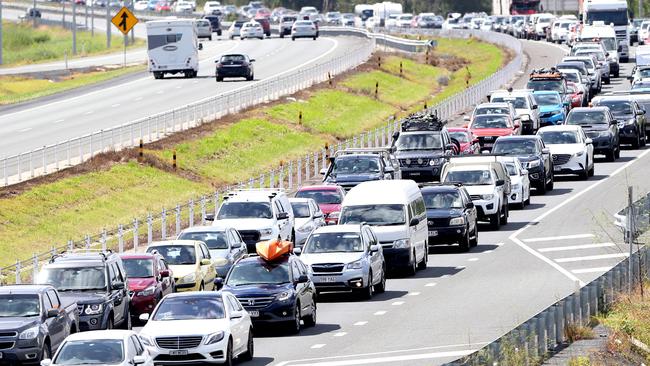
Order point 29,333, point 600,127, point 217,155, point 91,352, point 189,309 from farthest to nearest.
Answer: point 217,155
point 600,127
point 189,309
point 29,333
point 91,352

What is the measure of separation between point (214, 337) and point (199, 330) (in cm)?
27

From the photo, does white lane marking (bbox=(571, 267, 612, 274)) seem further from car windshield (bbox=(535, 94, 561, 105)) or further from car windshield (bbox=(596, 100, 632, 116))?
car windshield (bbox=(535, 94, 561, 105))

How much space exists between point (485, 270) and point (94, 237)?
12453 millimetres

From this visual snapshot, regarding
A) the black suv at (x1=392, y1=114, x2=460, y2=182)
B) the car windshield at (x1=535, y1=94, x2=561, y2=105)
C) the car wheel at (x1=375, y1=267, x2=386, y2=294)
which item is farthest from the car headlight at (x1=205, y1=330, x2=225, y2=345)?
the car windshield at (x1=535, y1=94, x2=561, y2=105)

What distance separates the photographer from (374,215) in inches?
1608

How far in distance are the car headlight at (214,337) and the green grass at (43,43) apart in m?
113

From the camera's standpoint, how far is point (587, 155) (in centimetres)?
5938

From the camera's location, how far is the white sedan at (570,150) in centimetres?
5912

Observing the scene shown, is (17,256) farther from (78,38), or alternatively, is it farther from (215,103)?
(78,38)

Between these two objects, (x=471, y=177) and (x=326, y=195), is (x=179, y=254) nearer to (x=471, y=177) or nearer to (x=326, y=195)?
(x=326, y=195)

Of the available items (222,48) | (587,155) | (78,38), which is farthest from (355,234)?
(78,38)

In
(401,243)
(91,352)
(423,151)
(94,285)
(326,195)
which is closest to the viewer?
(91,352)

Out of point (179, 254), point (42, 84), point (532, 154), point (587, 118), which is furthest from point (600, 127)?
point (42, 84)

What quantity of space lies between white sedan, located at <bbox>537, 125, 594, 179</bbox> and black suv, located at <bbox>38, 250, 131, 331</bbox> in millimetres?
29337
